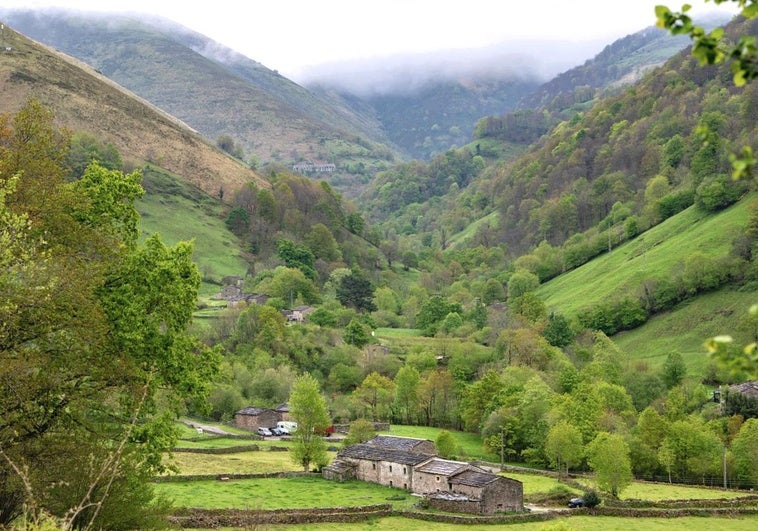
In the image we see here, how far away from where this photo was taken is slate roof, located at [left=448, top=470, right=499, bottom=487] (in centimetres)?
5178

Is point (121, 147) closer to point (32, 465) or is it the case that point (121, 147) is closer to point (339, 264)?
point (339, 264)

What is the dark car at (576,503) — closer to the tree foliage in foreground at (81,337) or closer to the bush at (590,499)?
the bush at (590,499)

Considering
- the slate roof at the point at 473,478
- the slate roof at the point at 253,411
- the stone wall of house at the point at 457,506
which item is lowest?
the stone wall of house at the point at 457,506

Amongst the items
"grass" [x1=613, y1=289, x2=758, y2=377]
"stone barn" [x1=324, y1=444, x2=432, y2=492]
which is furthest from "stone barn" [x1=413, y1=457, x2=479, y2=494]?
"grass" [x1=613, y1=289, x2=758, y2=377]

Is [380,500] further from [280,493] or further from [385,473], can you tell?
[385,473]

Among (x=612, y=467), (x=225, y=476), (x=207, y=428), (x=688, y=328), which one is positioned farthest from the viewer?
(x=688, y=328)

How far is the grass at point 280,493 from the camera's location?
46.8 metres

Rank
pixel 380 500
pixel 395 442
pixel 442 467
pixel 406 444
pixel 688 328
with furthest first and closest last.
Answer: pixel 688 328, pixel 395 442, pixel 406 444, pixel 442 467, pixel 380 500

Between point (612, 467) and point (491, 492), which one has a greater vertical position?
point (612, 467)

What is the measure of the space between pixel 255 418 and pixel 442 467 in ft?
109

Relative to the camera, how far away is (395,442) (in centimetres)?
6481

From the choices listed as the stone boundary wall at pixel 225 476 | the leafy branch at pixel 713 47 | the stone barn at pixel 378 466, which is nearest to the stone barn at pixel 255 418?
the stone barn at pixel 378 466

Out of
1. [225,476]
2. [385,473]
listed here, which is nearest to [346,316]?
[385,473]

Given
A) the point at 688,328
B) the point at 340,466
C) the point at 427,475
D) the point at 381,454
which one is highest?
the point at 688,328
